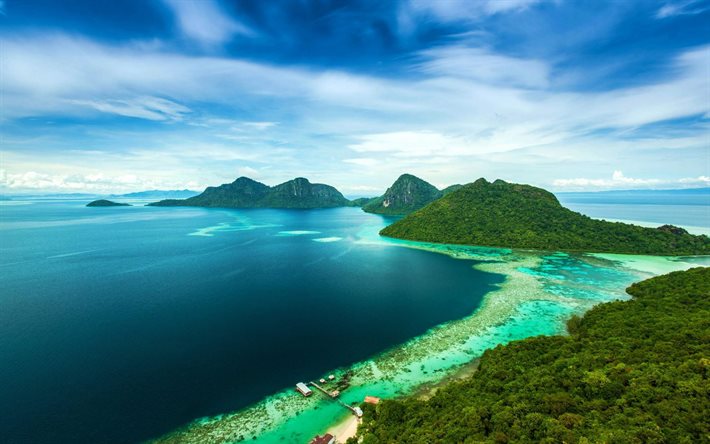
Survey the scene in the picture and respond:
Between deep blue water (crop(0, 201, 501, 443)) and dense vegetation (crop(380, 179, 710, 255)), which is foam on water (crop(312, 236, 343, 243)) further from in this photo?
deep blue water (crop(0, 201, 501, 443))

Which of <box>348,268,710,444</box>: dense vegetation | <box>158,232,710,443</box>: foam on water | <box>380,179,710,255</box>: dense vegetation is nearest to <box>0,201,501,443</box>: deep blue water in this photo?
<box>158,232,710,443</box>: foam on water

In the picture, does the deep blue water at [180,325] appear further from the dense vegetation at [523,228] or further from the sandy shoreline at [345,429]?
the dense vegetation at [523,228]

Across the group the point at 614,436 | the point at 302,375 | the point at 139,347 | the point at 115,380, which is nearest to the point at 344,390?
the point at 302,375

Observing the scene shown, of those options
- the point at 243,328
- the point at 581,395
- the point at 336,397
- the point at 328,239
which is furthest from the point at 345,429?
the point at 328,239

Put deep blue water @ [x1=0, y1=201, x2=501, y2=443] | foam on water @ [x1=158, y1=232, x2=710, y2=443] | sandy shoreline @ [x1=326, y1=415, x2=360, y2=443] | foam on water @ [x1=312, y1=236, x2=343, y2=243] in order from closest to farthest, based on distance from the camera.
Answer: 1. sandy shoreline @ [x1=326, y1=415, x2=360, y2=443]
2. foam on water @ [x1=158, y1=232, x2=710, y2=443]
3. deep blue water @ [x1=0, y1=201, x2=501, y2=443]
4. foam on water @ [x1=312, y1=236, x2=343, y2=243]

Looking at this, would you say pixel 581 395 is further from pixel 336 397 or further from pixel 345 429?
pixel 336 397
